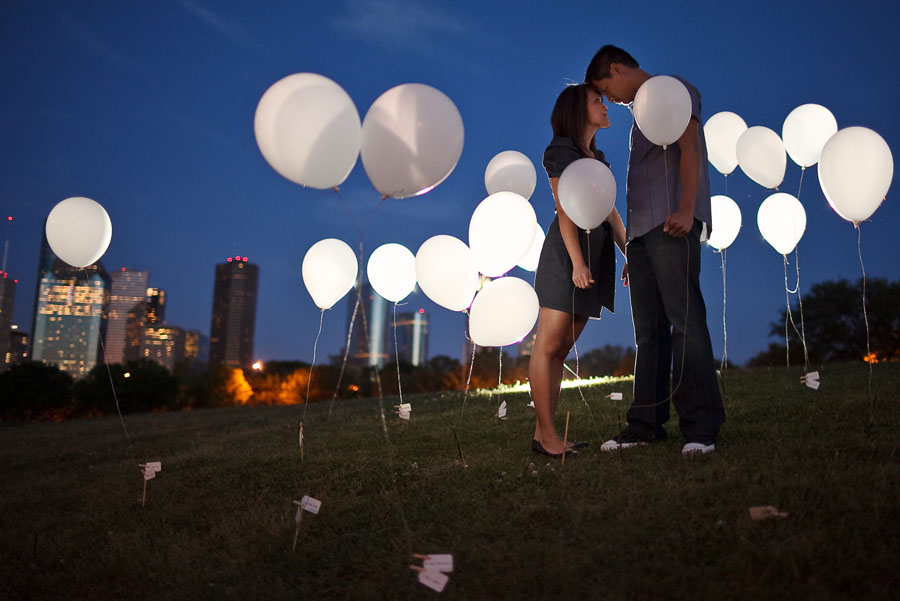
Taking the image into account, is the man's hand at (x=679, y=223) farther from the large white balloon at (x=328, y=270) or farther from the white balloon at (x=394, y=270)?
the large white balloon at (x=328, y=270)

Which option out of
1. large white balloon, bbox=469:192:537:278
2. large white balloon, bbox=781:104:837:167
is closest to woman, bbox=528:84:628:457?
large white balloon, bbox=469:192:537:278

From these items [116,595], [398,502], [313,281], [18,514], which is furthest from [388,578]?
[313,281]

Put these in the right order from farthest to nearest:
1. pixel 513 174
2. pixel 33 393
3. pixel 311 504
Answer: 1. pixel 33 393
2. pixel 513 174
3. pixel 311 504

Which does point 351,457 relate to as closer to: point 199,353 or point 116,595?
point 116,595

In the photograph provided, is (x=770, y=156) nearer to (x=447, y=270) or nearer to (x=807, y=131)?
(x=807, y=131)

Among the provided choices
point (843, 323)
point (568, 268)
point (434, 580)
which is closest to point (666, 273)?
point (568, 268)

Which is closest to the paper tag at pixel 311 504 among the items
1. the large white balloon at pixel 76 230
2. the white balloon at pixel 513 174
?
the white balloon at pixel 513 174

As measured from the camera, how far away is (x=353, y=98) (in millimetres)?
3086

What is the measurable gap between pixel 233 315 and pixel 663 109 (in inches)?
2121

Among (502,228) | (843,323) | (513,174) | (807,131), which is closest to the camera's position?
(502,228)

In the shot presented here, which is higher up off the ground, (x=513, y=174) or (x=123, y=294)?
(x=123, y=294)

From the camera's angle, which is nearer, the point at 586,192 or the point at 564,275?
the point at 586,192

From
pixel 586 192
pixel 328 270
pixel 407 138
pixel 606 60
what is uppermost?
pixel 606 60

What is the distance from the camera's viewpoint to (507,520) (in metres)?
2.24
